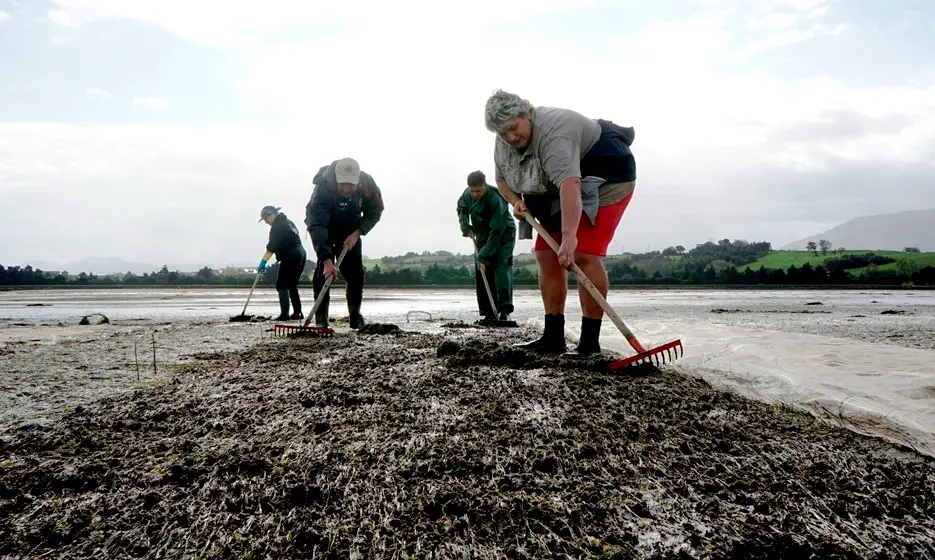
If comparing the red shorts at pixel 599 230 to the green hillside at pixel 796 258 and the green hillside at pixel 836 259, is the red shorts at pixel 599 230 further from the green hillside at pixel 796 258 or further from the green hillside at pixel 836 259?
the green hillside at pixel 796 258

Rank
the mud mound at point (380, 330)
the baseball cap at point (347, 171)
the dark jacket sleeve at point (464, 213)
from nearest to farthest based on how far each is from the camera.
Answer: the mud mound at point (380, 330) < the baseball cap at point (347, 171) < the dark jacket sleeve at point (464, 213)

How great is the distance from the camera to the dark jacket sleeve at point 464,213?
8.25 meters

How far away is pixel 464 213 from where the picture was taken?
8.37 meters

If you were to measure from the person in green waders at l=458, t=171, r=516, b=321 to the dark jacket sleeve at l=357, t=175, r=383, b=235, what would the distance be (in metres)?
1.39

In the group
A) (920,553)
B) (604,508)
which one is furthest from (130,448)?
(920,553)

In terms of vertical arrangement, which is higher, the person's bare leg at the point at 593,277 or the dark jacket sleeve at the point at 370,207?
the dark jacket sleeve at the point at 370,207

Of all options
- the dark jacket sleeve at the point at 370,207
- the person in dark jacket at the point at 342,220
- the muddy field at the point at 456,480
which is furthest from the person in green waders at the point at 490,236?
the muddy field at the point at 456,480

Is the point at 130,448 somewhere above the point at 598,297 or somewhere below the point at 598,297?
below

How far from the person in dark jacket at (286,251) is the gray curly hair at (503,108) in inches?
237

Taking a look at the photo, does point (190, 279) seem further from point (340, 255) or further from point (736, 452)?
point (736, 452)

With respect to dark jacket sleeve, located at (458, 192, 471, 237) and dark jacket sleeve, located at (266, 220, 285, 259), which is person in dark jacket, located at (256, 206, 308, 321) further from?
dark jacket sleeve, located at (458, 192, 471, 237)

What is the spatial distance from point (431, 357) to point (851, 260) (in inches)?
1519

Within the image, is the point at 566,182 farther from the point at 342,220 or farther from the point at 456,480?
the point at 342,220

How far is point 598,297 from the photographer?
3447mm
